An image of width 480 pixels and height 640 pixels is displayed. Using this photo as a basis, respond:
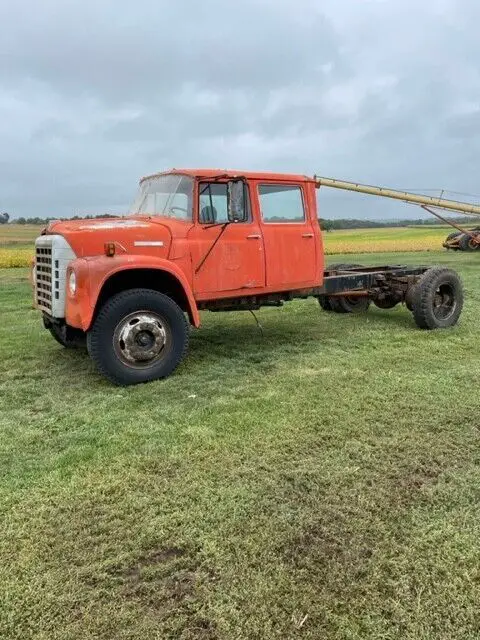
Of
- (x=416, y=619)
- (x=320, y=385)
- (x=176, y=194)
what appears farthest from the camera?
(x=176, y=194)

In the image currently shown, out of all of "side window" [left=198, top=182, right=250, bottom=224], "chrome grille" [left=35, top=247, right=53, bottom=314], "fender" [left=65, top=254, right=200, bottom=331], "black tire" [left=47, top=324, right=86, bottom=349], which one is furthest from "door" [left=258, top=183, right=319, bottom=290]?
"chrome grille" [left=35, top=247, right=53, bottom=314]

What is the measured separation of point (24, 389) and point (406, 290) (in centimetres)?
536

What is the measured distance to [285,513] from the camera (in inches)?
114

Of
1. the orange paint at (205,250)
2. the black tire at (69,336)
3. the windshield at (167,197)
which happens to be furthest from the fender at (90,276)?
the windshield at (167,197)

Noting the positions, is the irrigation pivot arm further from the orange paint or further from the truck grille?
the truck grille

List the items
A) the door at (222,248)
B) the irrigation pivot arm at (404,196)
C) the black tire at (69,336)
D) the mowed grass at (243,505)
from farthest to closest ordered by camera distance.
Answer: the irrigation pivot arm at (404,196)
the black tire at (69,336)
the door at (222,248)
the mowed grass at (243,505)

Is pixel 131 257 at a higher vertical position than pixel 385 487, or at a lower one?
higher

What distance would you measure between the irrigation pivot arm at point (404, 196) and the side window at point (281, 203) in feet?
6.10

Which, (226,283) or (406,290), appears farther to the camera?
(406,290)

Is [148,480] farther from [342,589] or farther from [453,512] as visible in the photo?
[453,512]

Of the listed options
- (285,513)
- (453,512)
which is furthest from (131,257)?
(453,512)

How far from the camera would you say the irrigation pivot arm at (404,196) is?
10164mm

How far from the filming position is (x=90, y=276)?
4957 mm

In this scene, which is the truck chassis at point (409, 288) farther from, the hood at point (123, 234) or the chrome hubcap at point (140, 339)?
the chrome hubcap at point (140, 339)
